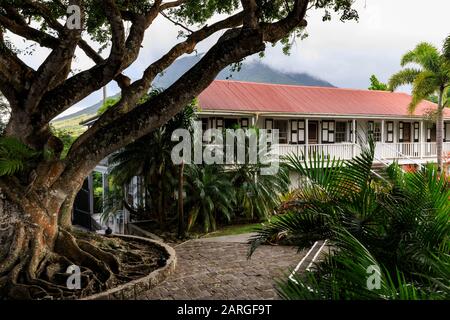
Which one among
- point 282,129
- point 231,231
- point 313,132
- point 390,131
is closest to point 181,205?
point 231,231

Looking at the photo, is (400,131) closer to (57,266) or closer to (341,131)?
(341,131)

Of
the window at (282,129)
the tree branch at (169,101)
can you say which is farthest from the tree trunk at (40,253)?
the window at (282,129)

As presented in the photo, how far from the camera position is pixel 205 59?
782 cm

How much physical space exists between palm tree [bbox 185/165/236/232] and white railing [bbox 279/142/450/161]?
4969 millimetres

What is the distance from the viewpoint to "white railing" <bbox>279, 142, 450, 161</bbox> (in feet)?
63.1

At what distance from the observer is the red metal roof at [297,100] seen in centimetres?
1925

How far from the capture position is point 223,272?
8547mm

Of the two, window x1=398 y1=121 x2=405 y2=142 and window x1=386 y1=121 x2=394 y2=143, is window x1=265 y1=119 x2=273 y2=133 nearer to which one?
window x1=386 y1=121 x2=394 y2=143

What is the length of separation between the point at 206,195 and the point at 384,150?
12637 mm

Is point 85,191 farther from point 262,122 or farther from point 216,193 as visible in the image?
point 216,193

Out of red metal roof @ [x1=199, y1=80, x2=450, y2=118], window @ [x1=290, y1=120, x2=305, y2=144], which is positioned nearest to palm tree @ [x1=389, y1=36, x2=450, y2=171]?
red metal roof @ [x1=199, y1=80, x2=450, y2=118]

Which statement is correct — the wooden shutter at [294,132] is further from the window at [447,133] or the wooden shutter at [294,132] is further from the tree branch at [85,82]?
the tree branch at [85,82]
